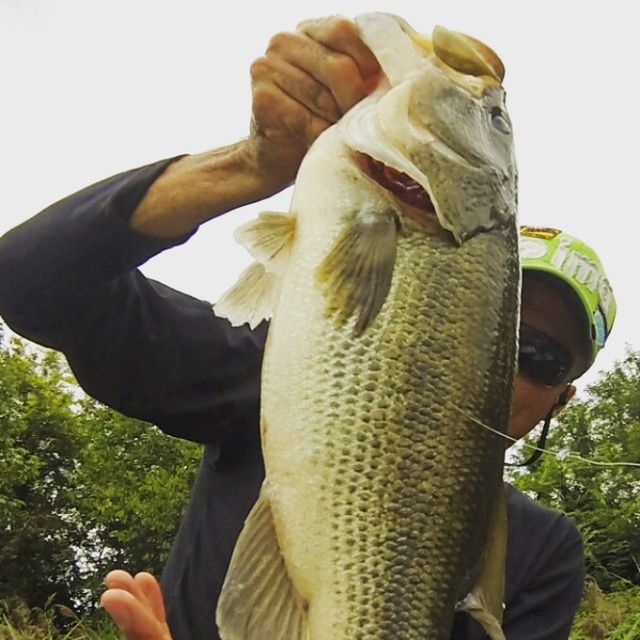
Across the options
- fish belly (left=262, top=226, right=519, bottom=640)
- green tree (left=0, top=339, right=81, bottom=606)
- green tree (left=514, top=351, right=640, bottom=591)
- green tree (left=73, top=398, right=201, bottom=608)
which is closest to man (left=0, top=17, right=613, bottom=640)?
fish belly (left=262, top=226, right=519, bottom=640)

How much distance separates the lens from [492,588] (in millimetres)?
1825

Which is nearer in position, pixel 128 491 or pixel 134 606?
pixel 134 606

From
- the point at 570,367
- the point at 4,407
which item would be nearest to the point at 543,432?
the point at 570,367

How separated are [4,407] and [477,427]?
22181mm

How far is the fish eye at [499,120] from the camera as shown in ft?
6.75

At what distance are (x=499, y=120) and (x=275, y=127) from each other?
1.61 feet

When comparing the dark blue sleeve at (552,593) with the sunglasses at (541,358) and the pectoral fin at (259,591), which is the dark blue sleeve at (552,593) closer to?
the sunglasses at (541,358)

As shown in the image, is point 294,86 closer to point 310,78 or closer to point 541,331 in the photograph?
point 310,78

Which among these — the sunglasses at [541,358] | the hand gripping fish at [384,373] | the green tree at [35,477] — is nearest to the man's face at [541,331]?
the sunglasses at [541,358]

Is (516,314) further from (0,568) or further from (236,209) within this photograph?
(0,568)

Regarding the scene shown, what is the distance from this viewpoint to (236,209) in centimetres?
220

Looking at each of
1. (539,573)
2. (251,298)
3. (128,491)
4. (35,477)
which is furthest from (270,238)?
(35,477)

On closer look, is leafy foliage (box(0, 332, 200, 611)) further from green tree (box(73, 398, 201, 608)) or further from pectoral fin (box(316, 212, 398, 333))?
pectoral fin (box(316, 212, 398, 333))

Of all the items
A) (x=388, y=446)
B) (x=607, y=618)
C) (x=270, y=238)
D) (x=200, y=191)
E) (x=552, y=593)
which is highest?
(x=200, y=191)
